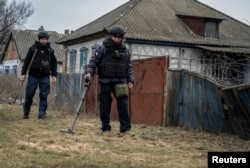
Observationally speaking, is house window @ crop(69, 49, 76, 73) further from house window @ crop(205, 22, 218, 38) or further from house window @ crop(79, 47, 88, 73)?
house window @ crop(205, 22, 218, 38)

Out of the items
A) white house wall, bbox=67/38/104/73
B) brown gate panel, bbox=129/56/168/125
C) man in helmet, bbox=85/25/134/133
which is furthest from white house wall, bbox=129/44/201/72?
man in helmet, bbox=85/25/134/133

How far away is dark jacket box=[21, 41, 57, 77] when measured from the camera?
33.0 feet

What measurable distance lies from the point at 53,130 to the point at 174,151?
2509 millimetres

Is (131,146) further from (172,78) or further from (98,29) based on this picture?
(98,29)

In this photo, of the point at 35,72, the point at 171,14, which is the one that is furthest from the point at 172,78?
the point at 171,14

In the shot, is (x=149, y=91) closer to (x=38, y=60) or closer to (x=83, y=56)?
(x=38, y=60)

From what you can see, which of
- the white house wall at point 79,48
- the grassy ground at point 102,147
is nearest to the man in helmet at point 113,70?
the grassy ground at point 102,147

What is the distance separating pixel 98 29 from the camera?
1129 inches

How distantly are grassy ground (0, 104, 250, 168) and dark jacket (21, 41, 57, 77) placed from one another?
5.24 feet

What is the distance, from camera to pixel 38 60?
1005 centimetres

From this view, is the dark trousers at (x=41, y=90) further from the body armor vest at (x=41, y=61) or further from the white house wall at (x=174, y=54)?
the white house wall at (x=174, y=54)

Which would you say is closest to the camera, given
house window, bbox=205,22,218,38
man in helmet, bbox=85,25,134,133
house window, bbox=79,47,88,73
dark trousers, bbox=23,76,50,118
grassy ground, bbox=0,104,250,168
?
grassy ground, bbox=0,104,250,168

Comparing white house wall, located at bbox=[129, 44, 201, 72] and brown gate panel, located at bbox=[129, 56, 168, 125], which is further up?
white house wall, located at bbox=[129, 44, 201, 72]

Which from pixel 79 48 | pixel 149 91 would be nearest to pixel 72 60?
pixel 79 48
